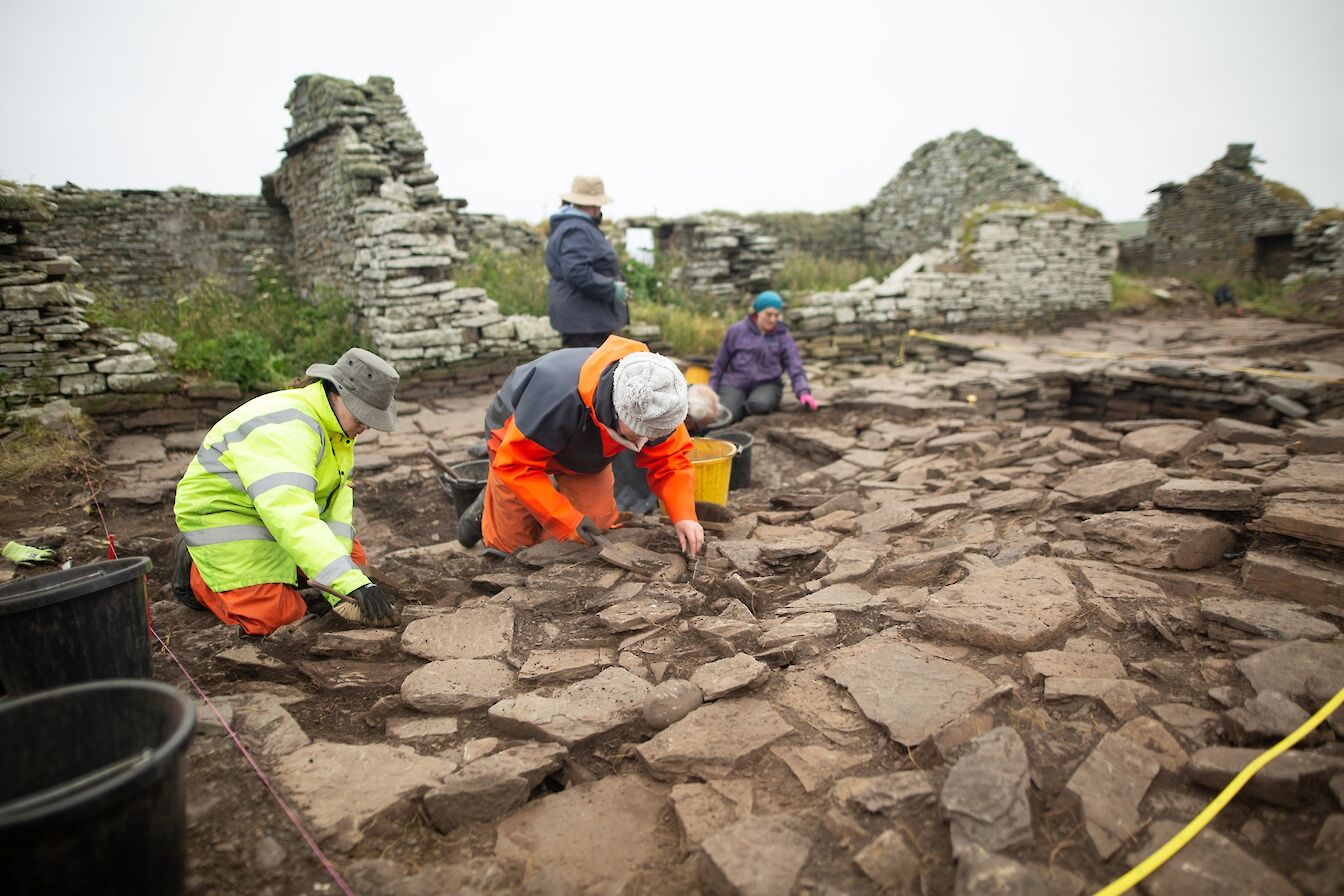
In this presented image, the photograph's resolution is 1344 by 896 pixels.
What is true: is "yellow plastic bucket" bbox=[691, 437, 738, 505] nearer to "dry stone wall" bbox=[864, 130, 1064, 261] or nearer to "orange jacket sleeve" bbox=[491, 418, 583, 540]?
"orange jacket sleeve" bbox=[491, 418, 583, 540]

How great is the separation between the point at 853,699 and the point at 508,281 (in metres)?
8.27

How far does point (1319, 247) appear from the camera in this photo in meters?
15.3

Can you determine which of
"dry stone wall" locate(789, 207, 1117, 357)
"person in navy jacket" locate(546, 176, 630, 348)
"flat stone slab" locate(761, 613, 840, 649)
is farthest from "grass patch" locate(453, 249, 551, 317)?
"flat stone slab" locate(761, 613, 840, 649)

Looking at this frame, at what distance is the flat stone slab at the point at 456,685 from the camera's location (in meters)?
2.54

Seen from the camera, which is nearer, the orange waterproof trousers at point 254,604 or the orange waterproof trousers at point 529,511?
the orange waterproof trousers at point 254,604

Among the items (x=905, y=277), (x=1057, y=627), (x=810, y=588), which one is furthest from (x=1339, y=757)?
(x=905, y=277)

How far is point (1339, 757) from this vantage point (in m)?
1.93

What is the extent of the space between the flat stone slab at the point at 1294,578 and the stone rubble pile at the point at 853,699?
1 cm

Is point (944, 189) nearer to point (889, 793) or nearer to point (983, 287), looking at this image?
point (983, 287)

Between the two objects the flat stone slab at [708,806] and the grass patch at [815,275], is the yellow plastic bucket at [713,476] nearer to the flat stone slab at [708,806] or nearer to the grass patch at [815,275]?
the flat stone slab at [708,806]

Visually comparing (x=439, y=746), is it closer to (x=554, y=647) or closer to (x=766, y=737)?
(x=554, y=647)

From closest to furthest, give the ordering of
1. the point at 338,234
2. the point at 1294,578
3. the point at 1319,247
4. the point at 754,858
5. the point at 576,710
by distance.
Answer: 1. the point at 754,858
2. the point at 576,710
3. the point at 1294,578
4. the point at 338,234
5. the point at 1319,247

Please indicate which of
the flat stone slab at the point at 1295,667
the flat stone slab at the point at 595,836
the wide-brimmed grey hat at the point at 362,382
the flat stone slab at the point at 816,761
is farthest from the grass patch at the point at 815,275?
the flat stone slab at the point at 595,836

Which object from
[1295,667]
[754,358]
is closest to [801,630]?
[1295,667]
